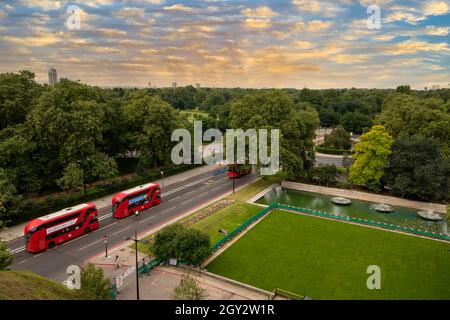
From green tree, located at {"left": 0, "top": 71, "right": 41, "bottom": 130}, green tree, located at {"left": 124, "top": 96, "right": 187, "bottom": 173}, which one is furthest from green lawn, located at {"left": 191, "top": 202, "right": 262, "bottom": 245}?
green tree, located at {"left": 0, "top": 71, "right": 41, "bottom": 130}

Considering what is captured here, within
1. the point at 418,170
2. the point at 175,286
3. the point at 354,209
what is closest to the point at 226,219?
the point at 175,286

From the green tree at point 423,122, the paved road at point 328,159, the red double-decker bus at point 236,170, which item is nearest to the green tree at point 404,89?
the paved road at point 328,159

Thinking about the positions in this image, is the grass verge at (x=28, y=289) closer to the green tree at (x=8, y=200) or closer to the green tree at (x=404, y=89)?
the green tree at (x=8, y=200)

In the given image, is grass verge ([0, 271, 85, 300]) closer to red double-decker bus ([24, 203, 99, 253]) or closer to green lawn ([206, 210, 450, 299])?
green lawn ([206, 210, 450, 299])

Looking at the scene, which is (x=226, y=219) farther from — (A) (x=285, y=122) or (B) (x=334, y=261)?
(A) (x=285, y=122)
